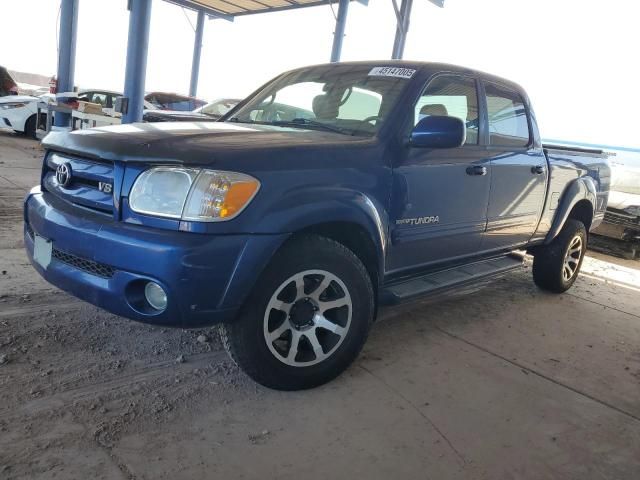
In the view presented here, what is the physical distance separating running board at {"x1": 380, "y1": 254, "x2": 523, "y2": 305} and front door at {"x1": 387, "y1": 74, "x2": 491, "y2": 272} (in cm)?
12

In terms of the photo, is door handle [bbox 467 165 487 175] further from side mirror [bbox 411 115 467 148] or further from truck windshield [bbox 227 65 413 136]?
truck windshield [bbox 227 65 413 136]

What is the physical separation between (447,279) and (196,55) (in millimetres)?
19014

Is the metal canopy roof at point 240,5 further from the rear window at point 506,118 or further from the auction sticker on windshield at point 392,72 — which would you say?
the auction sticker on windshield at point 392,72

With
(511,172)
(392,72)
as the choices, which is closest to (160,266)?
(392,72)

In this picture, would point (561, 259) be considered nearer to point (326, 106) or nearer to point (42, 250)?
point (326, 106)

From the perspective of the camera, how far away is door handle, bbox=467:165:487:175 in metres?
3.39

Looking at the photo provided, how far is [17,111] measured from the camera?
38.8ft

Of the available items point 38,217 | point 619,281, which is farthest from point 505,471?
point 619,281

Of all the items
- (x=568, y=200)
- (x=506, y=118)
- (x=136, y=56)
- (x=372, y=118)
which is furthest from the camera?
(x=136, y=56)

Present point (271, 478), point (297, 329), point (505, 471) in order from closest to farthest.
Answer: point (271, 478) < point (505, 471) < point (297, 329)

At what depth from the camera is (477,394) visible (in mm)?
2891

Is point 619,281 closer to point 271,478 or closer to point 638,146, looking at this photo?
point 271,478

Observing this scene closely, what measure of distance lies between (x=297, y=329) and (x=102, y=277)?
941 mm

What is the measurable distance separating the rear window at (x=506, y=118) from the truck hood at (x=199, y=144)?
55.2 inches
